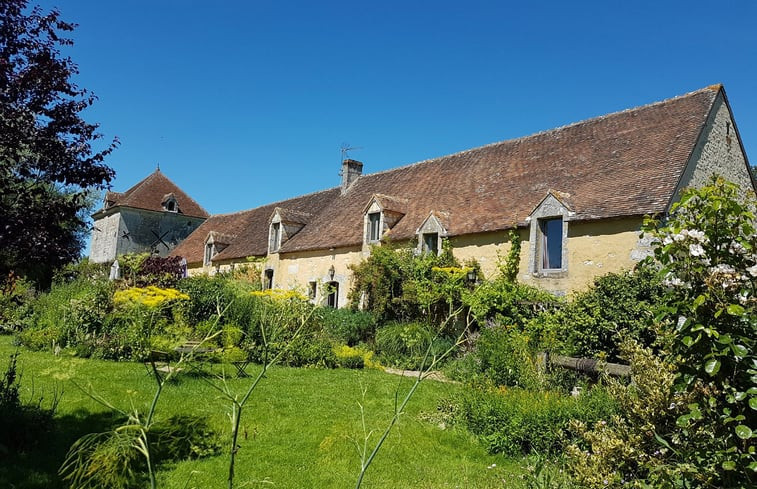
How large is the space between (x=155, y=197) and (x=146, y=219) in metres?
1.94

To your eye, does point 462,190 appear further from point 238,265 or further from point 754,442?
point 754,442

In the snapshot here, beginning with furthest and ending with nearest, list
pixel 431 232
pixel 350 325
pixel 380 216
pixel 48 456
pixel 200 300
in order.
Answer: pixel 380 216 < pixel 431 232 < pixel 350 325 < pixel 200 300 < pixel 48 456

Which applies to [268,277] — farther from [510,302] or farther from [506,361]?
[506,361]

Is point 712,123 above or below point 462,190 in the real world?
above

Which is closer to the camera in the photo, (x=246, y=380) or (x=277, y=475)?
(x=277, y=475)

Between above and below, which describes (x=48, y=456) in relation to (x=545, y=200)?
below

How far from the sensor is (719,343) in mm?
2789

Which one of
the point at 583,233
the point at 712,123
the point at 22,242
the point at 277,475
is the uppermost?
the point at 712,123

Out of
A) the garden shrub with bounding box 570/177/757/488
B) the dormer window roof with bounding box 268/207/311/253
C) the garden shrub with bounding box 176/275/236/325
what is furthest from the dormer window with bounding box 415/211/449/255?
the garden shrub with bounding box 570/177/757/488

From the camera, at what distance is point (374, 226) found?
18312 mm

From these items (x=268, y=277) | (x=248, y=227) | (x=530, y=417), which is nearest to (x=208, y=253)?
(x=248, y=227)

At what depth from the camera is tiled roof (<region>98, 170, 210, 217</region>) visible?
116 ft

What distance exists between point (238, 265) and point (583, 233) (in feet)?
53.7

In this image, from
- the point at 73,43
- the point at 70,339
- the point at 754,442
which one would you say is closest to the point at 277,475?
the point at 754,442
